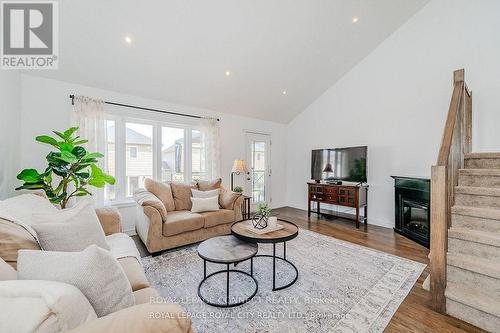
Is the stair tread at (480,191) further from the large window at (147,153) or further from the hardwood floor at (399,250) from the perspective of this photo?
the large window at (147,153)

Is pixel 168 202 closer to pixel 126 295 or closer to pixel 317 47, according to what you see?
pixel 126 295

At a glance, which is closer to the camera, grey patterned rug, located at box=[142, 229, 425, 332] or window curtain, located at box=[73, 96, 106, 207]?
grey patterned rug, located at box=[142, 229, 425, 332]

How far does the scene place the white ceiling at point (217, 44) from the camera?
2637 millimetres

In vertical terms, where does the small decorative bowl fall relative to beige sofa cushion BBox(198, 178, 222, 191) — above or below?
below

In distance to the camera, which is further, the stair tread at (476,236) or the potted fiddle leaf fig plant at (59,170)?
the potted fiddle leaf fig plant at (59,170)

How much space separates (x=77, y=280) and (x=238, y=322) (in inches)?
50.1

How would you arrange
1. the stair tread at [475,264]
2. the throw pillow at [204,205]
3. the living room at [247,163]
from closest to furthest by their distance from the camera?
the living room at [247,163], the stair tread at [475,264], the throw pillow at [204,205]

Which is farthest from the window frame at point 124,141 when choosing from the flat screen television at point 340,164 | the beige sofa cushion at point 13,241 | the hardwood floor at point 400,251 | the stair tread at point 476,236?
the stair tread at point 476,236

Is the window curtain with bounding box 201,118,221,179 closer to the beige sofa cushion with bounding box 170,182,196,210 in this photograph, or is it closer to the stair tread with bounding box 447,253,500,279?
the beige sofa cushion with bounding box 170,182,196,210

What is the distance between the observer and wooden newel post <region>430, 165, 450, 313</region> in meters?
1.74

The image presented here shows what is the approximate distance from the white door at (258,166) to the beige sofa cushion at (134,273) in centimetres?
379

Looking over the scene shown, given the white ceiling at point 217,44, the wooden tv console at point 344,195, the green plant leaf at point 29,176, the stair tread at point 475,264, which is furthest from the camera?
the wooden tv console at point 344,195

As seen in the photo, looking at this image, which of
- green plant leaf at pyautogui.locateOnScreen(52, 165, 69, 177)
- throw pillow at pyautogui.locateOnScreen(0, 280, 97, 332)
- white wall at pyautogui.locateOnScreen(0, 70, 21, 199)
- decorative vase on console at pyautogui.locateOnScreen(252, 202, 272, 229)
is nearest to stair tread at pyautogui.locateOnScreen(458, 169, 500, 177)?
decorative vase on console at pyautogui.locateOnScreen(252, 202, 272, 229)

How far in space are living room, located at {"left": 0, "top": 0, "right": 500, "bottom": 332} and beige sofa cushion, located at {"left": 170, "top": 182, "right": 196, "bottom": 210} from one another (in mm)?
23
